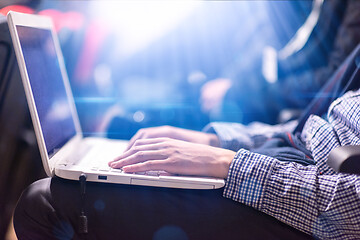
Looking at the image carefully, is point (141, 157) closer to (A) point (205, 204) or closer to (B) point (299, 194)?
(A) point (205, 204)

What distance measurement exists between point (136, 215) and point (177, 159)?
Result: 0.47 ft

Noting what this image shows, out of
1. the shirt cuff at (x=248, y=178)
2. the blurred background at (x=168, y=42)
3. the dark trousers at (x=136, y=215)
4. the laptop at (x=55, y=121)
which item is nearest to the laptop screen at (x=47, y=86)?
the laptop at (x=55, y=121)

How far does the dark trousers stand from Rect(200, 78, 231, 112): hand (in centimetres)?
82

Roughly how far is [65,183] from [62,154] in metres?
0.14

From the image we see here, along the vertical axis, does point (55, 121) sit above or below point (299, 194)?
above

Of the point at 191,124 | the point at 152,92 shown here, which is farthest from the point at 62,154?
the point at 152,92

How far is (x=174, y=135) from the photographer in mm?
956

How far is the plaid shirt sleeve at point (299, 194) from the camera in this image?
670 millimetres

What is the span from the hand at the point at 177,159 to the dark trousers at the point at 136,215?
0.14 feet

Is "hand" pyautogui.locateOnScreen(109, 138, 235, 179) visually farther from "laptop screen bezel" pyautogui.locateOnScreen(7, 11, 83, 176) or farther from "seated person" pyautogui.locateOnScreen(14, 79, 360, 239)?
"laptop screen bezel" pyautogui.locateOnScreen(7, 11, 83, 176)

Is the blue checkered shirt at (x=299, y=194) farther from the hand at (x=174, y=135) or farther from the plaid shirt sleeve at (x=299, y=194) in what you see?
the hand at (x=174, y=135)

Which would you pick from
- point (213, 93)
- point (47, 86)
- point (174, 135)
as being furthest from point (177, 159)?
point (213, 93)

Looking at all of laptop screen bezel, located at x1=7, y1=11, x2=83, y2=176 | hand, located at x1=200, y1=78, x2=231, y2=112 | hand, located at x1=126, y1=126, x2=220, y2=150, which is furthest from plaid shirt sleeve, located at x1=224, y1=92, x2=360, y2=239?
hand, located at x1=200, y1=78, x2=231, y2=112

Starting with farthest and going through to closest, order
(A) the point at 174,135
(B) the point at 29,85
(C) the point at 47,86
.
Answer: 1. (A) the point at 174,135
2. (C) the point at 47,86
3. (B) the point at 29,85
